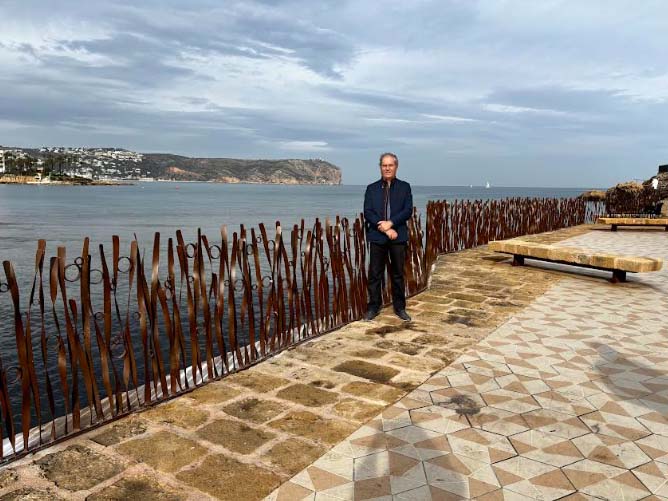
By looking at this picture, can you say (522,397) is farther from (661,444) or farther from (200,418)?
(200,418)

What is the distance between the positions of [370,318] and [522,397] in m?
2.26

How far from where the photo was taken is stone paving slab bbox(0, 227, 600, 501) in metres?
2.43

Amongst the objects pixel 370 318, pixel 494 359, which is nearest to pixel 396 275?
pixel 370 318

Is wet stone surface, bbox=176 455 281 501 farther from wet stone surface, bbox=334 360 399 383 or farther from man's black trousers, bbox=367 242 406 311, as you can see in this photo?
man's black trousers, bbox=367 242 406 311

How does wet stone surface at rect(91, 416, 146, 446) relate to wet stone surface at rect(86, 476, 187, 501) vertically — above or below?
below

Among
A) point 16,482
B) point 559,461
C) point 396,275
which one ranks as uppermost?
point 396,275

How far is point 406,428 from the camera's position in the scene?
2990 millimetres

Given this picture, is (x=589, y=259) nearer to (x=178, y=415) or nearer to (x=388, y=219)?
(x=388, y=219)

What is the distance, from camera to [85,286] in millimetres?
2980

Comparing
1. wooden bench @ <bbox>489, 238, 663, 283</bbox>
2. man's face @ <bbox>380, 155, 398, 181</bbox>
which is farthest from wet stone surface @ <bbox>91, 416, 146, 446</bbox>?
wooden bench @ <bbox>489, 238, 663, 283</bbox>

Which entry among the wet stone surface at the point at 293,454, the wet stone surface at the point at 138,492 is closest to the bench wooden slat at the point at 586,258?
the wet stone surface at the point at 293,454

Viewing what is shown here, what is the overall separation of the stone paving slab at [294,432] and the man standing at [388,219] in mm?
917

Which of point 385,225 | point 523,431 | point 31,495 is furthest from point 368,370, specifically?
point 31,495

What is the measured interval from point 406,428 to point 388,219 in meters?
2.67
